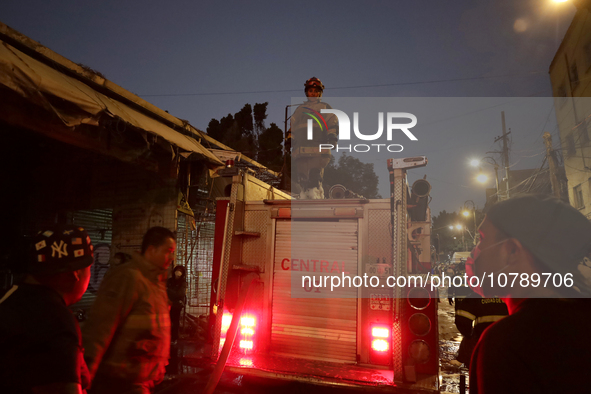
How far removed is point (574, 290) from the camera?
1229 millimetres

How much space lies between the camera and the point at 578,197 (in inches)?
1046

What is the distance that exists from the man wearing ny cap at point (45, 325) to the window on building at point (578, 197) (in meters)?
32.8

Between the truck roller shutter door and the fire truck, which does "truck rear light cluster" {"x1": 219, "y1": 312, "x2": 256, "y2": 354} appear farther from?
the truck roller shutter door

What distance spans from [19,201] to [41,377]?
9.18 m

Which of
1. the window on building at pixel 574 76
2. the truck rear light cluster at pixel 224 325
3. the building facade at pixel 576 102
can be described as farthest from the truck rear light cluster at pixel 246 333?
the window on building at pixel 574 76

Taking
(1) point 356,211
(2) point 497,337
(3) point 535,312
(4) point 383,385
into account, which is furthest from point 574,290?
(1) point 356,211

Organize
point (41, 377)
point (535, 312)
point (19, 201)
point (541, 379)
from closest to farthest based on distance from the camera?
point (541, 379), point (535, 312), point (41, 377), point (19, 201)

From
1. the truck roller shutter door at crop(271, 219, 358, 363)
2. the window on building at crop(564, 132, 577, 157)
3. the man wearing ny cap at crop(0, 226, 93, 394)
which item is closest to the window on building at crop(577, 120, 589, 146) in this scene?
the window on building at crop(564, 132, 577, 157)

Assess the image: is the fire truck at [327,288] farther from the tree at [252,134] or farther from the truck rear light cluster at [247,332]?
the tree at [252,134]

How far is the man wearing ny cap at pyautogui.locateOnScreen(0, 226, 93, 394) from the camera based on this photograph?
1.46 m

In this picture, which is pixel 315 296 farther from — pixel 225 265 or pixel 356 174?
pixel 356 174

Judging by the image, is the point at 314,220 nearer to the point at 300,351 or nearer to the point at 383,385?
the point at 300,351

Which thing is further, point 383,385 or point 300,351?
point 300,351

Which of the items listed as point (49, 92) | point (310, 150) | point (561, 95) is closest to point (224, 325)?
point (310, 150)
